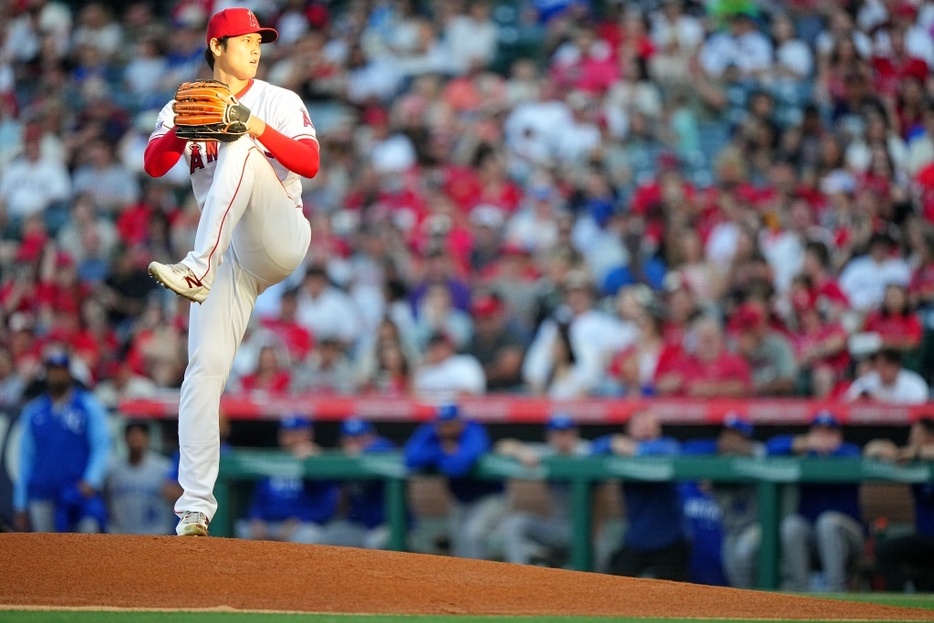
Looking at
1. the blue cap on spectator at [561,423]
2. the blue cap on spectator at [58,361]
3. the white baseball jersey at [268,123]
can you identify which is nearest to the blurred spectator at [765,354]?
the blue cap on spectator at [561,423]

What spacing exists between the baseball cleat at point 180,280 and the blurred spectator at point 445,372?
4484 millimetres

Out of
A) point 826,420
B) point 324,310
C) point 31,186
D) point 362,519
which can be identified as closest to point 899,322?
point 826,420

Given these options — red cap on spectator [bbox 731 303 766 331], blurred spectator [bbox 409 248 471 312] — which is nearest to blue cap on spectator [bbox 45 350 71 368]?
blurred spectator [bbox 409 248 471 312]

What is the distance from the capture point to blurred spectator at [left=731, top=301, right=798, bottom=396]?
8.71 meters

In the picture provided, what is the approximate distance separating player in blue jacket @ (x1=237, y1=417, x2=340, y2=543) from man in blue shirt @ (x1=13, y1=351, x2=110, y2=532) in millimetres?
998

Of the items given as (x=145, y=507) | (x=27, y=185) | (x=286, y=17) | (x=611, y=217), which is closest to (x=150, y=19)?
(x=286, y=17)

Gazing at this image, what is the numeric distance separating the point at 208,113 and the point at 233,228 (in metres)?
0.45

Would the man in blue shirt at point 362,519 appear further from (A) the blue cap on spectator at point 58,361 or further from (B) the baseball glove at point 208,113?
(B) the baseball glove at point 208,113

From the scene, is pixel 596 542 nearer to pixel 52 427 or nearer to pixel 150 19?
pixel 52 427

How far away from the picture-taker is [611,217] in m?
10.8

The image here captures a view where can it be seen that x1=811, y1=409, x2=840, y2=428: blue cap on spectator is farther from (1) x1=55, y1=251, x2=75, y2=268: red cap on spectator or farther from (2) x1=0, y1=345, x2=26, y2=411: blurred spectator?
(1) x1=55, y1=251, x2=75, y2=268: red cap on spectator

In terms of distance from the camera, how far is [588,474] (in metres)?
7.83

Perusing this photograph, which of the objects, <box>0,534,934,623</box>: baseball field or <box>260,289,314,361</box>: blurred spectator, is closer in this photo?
<box>0,534,934,623</box>: baseball field

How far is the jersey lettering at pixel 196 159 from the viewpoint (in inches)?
197
